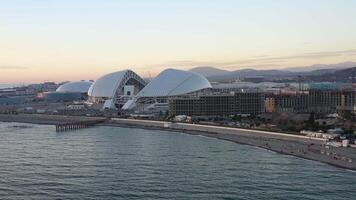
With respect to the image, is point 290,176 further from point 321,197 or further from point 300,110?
point 300,110

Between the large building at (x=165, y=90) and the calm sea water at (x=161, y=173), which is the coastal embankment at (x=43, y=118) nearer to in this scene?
the large building at (x=165, y=90)

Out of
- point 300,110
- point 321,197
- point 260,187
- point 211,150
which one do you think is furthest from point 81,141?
point 300,110

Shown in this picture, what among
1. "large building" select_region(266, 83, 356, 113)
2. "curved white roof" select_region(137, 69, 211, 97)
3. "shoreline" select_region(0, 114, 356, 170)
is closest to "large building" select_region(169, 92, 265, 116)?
"large building" select_region(266, 83, 356, 113)

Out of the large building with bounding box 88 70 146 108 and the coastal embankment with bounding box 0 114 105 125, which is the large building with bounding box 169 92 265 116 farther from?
the large building with bounding box 88 70 146 108

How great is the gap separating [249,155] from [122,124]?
17.0 metres

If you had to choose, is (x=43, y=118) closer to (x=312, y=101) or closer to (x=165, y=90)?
(x=165, y=90)

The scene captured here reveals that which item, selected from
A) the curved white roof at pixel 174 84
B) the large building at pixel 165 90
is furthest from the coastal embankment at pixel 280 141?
the curved white roof at pixel 174 84

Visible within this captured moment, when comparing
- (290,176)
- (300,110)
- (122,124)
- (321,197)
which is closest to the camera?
(321,197)

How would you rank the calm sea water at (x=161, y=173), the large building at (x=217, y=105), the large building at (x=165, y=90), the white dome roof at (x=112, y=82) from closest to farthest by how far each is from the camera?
the calm sea water at (x=161, y=173)
the large building at (x=217, y=105)
the large building at (x=165, y=90)
the white dome roof at (x=112, y=82)

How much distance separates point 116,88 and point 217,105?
14.0 m

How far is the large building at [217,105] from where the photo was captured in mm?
38875

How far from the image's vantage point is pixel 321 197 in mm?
14062

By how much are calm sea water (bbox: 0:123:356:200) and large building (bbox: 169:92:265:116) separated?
1376cm

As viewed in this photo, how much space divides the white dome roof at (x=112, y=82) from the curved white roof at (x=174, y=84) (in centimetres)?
370
